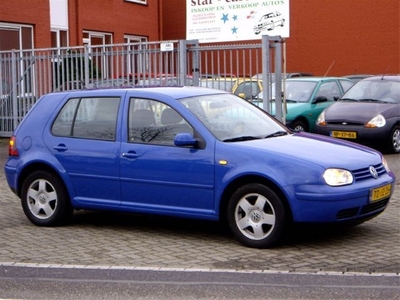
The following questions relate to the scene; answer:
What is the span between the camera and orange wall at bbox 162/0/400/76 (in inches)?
1249

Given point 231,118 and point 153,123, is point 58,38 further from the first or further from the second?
point 231,118

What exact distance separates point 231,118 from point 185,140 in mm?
755

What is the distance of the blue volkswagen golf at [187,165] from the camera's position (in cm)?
785

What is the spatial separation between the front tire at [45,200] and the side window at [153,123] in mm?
1094

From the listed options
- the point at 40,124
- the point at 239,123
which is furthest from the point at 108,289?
the point at 40,124

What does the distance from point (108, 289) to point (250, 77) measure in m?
8.48

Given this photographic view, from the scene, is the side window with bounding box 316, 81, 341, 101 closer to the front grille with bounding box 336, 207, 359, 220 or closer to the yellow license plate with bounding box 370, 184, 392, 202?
the yellow license plate with bounding box 370, 184, 392, 202

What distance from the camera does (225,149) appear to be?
8.18 m

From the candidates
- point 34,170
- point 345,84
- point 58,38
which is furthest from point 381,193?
point 58,38

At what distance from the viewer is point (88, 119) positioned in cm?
923

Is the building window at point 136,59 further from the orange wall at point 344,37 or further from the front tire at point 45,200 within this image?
the orange wall at point 344,37

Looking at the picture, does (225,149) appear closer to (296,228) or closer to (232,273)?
(296,228)

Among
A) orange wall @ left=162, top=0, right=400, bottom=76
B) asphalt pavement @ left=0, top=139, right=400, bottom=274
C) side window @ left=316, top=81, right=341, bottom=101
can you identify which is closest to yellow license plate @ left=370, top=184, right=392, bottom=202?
asphalt pavement @ left=0, top=139, right=400, bottom=274

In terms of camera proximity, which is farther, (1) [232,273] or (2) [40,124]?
(2) [40,124]
